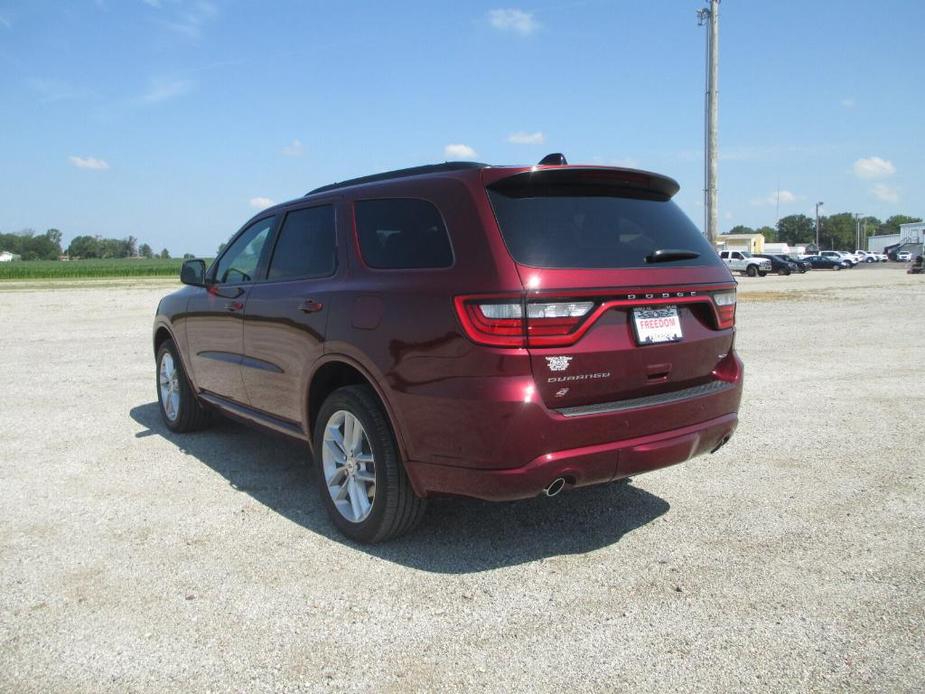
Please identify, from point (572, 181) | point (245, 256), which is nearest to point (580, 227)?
point (572, 181)

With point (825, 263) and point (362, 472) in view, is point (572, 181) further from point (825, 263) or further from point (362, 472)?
point (825, 263)

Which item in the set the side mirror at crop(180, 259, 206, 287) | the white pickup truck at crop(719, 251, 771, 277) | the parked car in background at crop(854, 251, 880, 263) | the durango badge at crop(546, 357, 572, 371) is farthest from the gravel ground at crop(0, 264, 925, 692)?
the parked car in background at crop(854, 251, 880, 263)

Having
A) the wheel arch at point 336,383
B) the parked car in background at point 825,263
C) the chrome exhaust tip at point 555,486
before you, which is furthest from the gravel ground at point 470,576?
the parked car in background at point 825,263

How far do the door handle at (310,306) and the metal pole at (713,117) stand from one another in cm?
2165

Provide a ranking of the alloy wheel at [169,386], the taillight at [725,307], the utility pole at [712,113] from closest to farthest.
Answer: the taillight at [725,307]
the alloy wheel at [169,386]
the utility pole at [712,113]

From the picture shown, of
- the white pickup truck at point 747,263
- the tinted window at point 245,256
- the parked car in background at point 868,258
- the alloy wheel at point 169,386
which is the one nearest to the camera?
the tinted window at point 245,256

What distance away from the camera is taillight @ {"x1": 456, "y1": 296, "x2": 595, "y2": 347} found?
3.14 meters

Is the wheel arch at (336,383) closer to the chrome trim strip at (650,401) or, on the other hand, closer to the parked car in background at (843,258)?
the chrome trim strip at (650,401)

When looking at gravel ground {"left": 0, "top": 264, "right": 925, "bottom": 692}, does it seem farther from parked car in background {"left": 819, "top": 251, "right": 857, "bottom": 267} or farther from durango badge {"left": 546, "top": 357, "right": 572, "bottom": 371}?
parked car in background {"left": 819, "top": 251, "right": 857, "bottom": 267}

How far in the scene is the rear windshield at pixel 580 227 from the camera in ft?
10.8

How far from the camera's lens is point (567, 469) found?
3.23 m

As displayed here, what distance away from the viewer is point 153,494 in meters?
4.73

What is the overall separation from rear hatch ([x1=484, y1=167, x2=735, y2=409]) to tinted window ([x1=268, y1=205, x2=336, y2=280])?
1.20m

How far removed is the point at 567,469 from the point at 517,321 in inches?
26.2
